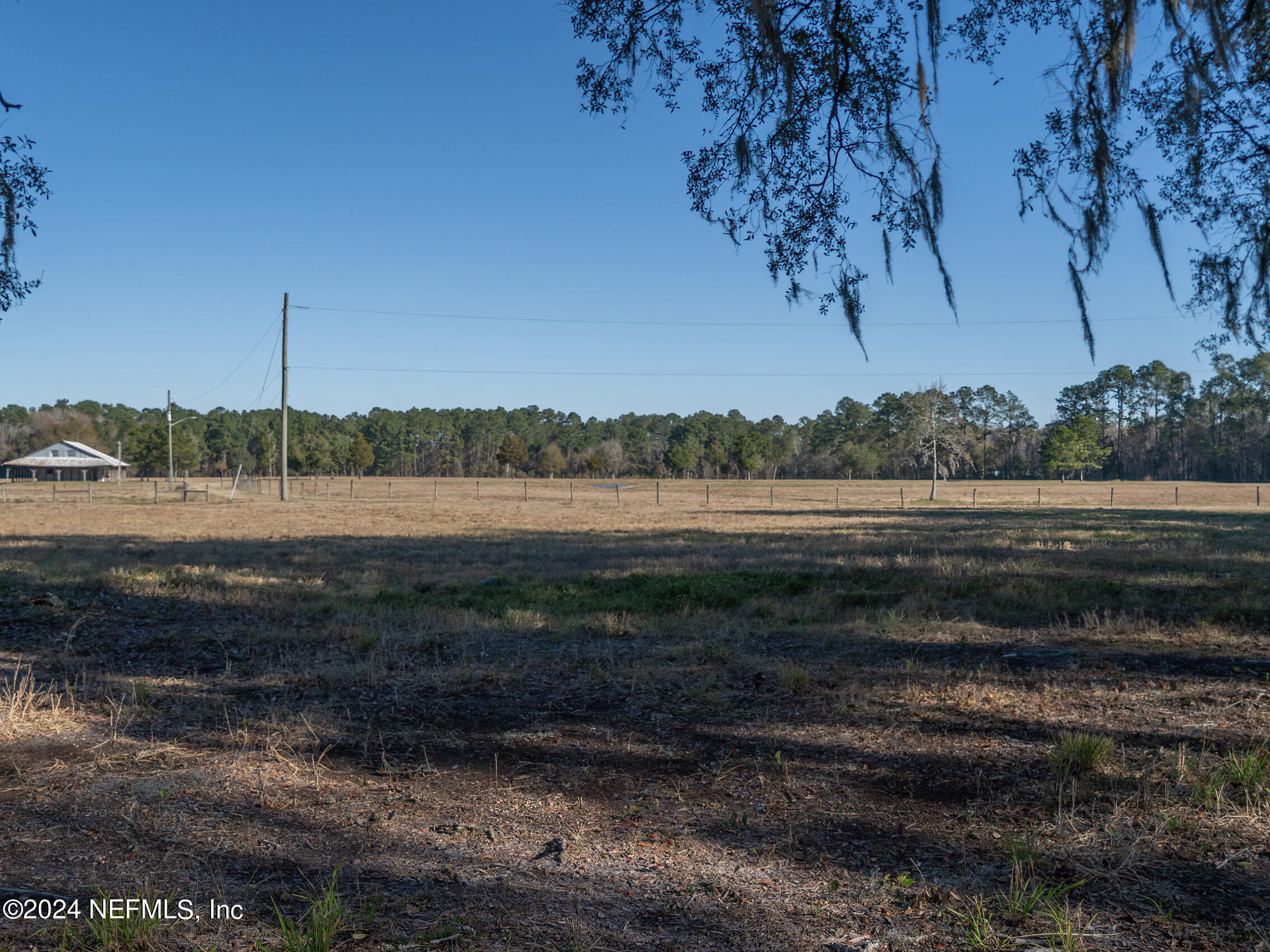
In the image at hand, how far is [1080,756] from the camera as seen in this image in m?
4.91

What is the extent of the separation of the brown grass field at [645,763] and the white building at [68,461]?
3847 inches

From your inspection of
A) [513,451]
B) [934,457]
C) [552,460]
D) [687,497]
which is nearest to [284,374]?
[687,497]

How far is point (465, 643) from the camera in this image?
8.96m

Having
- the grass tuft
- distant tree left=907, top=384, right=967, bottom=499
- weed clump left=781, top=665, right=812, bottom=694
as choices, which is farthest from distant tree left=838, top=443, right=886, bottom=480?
the grass tuft

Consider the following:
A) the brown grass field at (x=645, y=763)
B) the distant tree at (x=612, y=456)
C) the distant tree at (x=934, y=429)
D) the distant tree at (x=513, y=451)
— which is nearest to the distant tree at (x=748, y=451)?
the distant tree at (x=612, y=456)

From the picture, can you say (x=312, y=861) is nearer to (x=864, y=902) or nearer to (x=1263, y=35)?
(x=864, y=902)

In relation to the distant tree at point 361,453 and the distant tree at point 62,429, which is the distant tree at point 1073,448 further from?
the distant tree at point 62,429

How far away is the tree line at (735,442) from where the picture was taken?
10981cm

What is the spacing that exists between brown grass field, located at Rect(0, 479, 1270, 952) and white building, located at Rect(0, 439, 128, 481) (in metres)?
97.7

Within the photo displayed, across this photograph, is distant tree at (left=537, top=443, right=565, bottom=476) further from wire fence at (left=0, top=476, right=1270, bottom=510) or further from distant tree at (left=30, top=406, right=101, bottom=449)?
distant tree at (left=30, top=406, right=101, bottom=449)

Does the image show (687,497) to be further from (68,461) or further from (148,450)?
(68,461)

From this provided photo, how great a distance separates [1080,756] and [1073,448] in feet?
378

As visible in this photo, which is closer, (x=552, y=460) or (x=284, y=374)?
(x=284, y=374)

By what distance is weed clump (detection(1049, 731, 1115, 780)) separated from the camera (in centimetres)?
484
